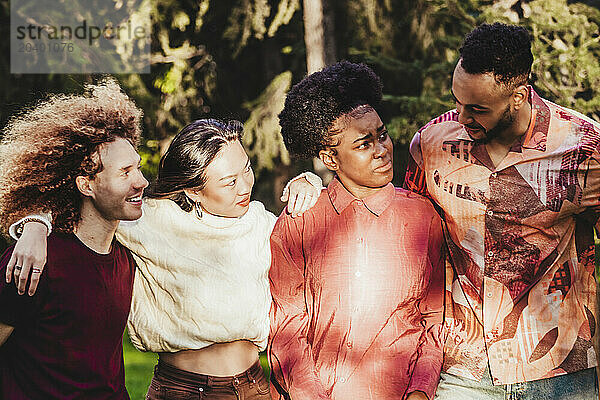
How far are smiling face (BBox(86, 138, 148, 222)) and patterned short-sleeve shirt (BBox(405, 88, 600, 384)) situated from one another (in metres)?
1.33

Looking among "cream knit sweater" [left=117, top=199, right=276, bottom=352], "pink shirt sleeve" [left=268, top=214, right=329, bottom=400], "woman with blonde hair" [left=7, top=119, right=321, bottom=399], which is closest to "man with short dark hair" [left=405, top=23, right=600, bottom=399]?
"pink shirt sleeve" [left=268, top=214, right=329, bottom=400]

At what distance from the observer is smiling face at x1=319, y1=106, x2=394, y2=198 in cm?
312

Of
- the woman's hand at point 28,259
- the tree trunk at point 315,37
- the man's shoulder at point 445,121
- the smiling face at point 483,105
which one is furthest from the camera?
the tree trunk at point 315,37

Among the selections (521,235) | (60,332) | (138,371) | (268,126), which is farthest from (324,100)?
(138,371)

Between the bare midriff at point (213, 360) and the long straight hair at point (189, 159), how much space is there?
24.0 inches

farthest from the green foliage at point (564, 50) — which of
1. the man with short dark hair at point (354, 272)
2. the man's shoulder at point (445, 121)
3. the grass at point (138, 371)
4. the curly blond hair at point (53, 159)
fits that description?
the curly blond hair at point (53, 159)

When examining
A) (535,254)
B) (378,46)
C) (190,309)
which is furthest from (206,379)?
(378,46)

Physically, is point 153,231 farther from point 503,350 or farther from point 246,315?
point 503,350

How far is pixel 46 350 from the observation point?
289 centimetres

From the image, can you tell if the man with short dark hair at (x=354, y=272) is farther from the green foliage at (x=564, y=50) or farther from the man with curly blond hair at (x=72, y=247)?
the green foliage at (x=564, y=50)

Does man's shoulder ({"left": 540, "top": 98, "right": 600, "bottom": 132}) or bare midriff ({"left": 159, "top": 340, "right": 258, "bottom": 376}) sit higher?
man's shoulder ({"left": 540, "top": 98, "right": 600, "bottom": 132})

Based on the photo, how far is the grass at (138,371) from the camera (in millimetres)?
7838

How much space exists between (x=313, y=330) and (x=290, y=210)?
51 cm

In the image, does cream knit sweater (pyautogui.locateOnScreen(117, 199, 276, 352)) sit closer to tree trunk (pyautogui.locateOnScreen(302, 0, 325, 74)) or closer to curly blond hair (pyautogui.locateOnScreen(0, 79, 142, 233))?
curly blond hair (pyautogui.locateOnScreen(0, 79, 142, 233))
